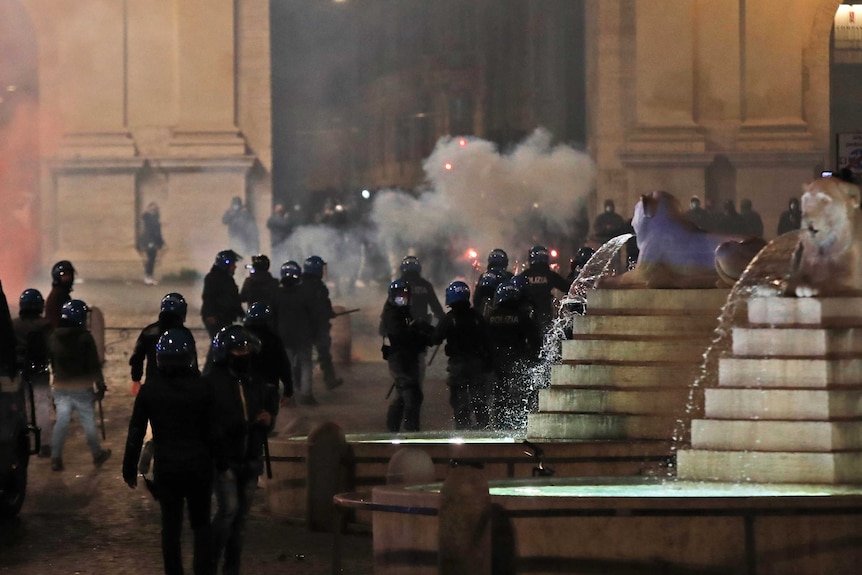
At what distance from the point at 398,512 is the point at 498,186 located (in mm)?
24431

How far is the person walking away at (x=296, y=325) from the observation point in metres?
18.6

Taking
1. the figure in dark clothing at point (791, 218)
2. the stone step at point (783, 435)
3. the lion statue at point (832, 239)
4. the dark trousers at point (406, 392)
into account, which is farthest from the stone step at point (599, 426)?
the figure in dark clothing at point (791, 218)

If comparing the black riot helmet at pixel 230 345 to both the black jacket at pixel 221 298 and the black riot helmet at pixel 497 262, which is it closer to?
the black riot helmet at pixel 497 262

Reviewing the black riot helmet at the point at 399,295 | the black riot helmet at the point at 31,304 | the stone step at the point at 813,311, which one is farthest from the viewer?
the black riot helmet at the point at 31,304

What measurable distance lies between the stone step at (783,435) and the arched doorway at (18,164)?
74.5ft

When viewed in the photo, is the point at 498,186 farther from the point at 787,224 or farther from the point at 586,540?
the point at 586,540

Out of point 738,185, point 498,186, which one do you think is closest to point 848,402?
point 738,185

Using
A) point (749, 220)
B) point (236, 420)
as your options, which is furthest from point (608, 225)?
point (236, 420)

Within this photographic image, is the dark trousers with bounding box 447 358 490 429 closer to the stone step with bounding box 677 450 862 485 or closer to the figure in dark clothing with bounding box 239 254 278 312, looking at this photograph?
the stone step with bounding box 677 450 862 485

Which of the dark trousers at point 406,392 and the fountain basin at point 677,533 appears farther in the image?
the dark trousers at point 406,392

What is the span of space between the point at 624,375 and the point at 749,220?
686 inches

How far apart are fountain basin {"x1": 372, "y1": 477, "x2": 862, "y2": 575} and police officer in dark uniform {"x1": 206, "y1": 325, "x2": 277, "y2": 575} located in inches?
45.0

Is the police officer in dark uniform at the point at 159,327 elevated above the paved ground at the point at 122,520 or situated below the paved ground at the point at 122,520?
above

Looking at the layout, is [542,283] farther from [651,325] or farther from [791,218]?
[791,218]
